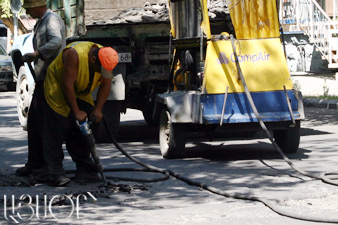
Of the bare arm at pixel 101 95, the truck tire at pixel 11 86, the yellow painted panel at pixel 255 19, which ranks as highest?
the yellow painted panel at pixel 255 19

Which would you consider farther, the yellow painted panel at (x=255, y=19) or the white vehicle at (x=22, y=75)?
the white vehicle at (x=22, y=75)

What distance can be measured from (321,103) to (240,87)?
8.66m

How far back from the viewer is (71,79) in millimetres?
7648

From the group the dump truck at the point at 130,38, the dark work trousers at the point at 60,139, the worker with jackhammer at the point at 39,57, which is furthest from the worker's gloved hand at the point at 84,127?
the dump truck at the point at 130,38

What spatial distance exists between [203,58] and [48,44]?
2626 millimetres

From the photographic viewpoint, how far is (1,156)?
10.6m

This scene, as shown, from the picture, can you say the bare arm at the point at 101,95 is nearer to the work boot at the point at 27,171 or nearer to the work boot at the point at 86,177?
the work boot at the point at 86,177

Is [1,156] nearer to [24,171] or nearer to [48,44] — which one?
[24,171]

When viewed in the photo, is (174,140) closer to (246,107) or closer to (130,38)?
(246,107)

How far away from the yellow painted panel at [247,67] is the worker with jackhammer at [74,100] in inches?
81.7

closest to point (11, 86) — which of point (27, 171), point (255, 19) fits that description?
point (255, 19)

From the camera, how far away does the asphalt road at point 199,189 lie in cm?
641

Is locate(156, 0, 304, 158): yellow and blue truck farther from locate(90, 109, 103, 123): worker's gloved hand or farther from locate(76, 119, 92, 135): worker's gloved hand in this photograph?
locate(76, 119, 92, 135): worker's gloved hand

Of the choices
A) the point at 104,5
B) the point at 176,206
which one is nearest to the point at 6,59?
the point at 104,5
